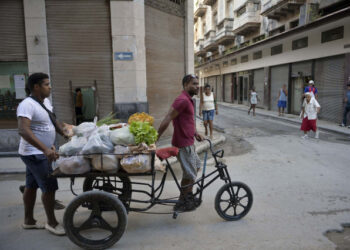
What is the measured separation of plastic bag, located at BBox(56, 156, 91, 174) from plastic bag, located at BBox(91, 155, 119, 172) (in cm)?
12

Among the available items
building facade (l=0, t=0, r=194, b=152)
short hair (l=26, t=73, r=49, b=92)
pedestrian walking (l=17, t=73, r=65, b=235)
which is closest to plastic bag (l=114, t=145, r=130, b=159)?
pedestrian walking (l=17, t=73, r=65, b=235)

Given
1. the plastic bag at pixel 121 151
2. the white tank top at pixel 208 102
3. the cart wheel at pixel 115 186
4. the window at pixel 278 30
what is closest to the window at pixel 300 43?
the window at pixel 278 30

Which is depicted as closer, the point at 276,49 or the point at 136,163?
the point at 136,163

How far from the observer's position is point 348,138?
9320 millimetres

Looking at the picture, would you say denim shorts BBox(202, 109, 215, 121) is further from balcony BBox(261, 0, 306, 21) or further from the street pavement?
balcony BBox(261, 0, 306, 21)

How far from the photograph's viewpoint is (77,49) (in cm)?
739

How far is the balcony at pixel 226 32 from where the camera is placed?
24.9 metres

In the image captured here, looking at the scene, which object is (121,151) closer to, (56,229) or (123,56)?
(56,229)

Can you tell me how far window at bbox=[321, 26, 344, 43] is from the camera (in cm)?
1201

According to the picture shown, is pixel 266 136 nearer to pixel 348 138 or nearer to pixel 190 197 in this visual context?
pixel 348 138

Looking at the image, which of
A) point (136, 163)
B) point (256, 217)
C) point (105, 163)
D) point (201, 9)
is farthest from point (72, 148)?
point (201, 9)

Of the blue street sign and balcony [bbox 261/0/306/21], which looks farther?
balcony [bbox 261/0/306/21]

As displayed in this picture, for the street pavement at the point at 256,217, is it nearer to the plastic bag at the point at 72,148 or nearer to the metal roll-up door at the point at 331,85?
the plastic bag at the point at 72,148

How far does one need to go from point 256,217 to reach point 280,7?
15463 mm
